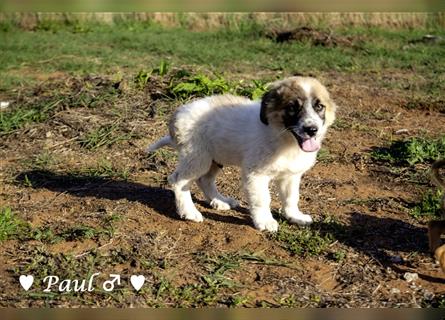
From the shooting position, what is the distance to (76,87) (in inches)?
318

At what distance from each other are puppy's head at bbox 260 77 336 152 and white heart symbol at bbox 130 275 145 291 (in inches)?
54.4

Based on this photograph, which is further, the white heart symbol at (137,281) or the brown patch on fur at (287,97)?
the brown patch on fur at (287,97)

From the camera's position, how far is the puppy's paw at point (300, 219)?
489 cm

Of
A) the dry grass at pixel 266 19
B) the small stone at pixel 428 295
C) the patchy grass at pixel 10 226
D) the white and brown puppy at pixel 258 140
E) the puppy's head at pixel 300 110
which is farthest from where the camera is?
the dry grass at pixel 266 19

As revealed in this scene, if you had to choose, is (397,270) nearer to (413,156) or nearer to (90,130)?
(413,156)

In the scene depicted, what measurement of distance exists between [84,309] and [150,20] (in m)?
12.5

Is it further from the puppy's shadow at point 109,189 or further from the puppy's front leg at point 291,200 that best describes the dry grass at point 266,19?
the puppy's front leg at point 291,200

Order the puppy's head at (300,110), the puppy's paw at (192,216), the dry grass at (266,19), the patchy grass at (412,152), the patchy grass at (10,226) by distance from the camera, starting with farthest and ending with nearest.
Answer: the dry grass at (266,19), the patchy grass at (412,152), the puppy's paw at (192,216), the patchy grass at (10,226), the puppy's head at (300,110)

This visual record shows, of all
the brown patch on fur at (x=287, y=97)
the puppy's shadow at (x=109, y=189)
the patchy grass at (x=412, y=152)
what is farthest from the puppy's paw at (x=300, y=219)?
the patchy grass at (x=412, y=152)

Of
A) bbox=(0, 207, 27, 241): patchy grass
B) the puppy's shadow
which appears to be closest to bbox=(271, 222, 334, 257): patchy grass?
the puppy's shadow

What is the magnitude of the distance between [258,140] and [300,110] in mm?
467

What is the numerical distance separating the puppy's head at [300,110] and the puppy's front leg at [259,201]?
42cm

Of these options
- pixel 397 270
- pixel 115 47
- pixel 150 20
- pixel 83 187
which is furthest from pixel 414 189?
pixel 150 20

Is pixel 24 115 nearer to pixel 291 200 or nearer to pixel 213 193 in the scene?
pixel 213 193
